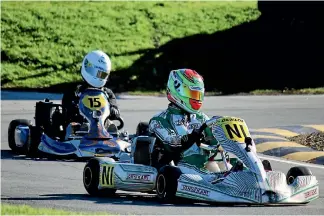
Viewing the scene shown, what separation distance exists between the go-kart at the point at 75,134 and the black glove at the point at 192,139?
11.4 ft

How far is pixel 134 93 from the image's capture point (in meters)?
25.1

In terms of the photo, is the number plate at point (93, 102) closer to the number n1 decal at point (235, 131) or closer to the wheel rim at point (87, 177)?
the wheel rim at point (87, 177)

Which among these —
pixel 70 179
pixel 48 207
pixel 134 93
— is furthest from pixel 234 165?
pixel 134 93

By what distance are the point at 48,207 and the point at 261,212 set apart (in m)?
1.86

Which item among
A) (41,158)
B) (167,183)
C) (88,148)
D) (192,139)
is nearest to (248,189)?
(167,183)

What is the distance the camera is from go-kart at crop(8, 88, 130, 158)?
14.4m

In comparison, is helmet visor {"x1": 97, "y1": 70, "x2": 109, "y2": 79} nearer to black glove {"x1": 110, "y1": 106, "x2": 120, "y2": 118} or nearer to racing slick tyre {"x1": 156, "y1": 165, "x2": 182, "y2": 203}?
black glove {"x1": 110, "y1": 106, "x2": 120, "y2": 118}

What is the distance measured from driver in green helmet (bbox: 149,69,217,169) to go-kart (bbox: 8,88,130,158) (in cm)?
301

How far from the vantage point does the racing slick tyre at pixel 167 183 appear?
989 centimetres

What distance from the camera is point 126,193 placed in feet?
36.8

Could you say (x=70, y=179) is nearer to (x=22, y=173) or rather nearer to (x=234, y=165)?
(x=22, y=173)

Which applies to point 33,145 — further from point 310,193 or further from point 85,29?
point 85,29

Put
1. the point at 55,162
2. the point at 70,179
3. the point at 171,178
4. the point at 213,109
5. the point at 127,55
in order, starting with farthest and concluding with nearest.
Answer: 1. the point at 127,55
2. the point at 213,109
3. the point at 55,162
4. the point at 70,179
5. the point at 171,178

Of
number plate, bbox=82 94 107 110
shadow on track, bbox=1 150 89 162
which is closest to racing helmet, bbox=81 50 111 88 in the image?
number plate, bbox=82 94 107 110
